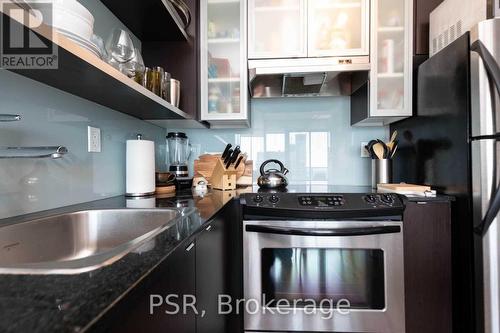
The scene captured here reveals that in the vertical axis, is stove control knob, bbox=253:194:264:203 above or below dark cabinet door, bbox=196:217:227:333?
above

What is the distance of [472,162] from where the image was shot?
1094mm

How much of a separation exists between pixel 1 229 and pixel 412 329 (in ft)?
5.32

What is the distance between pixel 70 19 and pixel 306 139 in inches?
61.8

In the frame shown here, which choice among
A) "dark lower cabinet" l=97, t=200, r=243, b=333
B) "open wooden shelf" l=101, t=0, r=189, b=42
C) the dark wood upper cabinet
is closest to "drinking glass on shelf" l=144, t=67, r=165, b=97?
"open wooden shelf" l=101, t=0, r=189, b=42

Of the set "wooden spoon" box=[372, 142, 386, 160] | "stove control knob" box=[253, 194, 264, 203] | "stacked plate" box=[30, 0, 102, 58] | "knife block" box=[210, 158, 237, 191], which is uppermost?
"stacked plate" box=[30, 0, 102, 58]

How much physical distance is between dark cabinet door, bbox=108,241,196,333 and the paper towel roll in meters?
0.73

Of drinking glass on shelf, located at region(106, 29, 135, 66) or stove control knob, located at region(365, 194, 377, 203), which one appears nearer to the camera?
drinking glass on shelf, located at region(106, 29, 135, 66)

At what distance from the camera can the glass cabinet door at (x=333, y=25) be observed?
1564 mm

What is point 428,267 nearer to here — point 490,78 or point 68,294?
point 490,78

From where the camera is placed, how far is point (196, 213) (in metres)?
0.87

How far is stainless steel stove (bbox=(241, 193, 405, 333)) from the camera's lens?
126cm

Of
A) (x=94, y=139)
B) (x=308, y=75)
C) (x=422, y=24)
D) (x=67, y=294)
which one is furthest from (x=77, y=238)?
(x=422, y=24)

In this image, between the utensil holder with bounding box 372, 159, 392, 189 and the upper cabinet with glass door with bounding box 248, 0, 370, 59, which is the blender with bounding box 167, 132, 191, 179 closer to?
the upper cabinet with glass door with bounding box 248, 0, 370, 59

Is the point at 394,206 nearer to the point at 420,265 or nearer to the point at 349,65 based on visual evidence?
the point at 420,265
